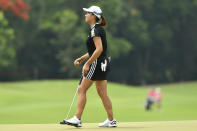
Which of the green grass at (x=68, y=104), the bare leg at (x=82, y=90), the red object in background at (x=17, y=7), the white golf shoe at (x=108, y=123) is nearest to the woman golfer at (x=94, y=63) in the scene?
the bare leg at (x=82, y=90)

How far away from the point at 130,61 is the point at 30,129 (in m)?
60.6

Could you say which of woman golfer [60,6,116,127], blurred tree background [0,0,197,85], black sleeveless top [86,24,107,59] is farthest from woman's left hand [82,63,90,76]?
blurred tree background [0,0,197,85]

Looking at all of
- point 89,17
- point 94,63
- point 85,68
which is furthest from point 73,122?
point 89,17

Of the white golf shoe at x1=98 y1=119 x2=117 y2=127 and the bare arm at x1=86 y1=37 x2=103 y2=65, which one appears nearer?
the bare arm at x1=86 y1=37 x2=103 y2=65

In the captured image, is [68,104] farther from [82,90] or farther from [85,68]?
[85,68]

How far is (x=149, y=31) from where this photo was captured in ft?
235

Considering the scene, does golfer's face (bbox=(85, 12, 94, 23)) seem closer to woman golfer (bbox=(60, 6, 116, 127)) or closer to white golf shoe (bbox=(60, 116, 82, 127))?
woman golfer (bbox=(60, 6, 116, 127))

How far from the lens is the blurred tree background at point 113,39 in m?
57.7

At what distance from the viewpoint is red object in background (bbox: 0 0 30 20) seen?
54.5 meters

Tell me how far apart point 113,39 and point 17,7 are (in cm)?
1426

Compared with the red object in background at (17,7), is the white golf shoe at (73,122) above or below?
below

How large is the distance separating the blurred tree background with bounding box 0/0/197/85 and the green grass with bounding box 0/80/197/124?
31.5 ft

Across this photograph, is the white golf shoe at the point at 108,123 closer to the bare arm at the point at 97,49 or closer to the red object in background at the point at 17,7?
the bare arm at the point at 97,49

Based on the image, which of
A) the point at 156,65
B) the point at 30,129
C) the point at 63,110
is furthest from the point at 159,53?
the point at 30,129
